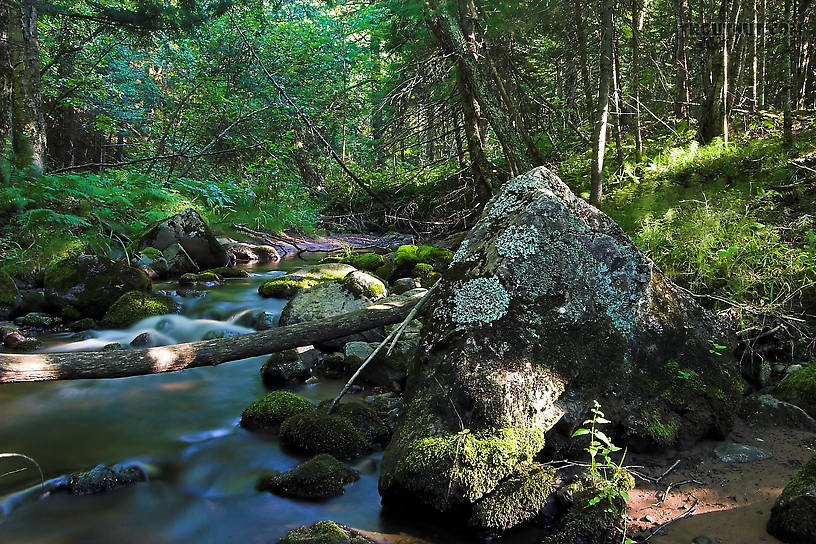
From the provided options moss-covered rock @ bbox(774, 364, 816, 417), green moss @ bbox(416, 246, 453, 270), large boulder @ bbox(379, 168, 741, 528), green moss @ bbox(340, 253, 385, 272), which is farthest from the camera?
green moss @ bbox(340, 253, 385, 272)

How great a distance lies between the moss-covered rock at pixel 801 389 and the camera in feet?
12.0

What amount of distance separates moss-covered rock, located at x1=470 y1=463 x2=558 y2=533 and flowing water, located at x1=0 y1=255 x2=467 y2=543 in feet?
0.66

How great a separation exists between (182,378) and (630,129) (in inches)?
409

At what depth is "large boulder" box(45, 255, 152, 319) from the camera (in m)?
7.76

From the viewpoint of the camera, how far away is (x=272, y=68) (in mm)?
18906

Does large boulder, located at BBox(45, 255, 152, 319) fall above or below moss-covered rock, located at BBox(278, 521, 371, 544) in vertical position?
above

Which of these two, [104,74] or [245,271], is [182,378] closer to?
[245,271]

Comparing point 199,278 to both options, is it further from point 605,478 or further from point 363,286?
point 605,478

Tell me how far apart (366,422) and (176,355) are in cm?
147

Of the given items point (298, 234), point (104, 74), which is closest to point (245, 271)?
point (298, 234)

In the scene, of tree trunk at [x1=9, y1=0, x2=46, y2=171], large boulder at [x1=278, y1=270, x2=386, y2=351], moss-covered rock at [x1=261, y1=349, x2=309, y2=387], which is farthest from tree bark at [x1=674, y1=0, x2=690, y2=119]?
tree trunk at [x1=9, y1=0, x2=46, y2=171]

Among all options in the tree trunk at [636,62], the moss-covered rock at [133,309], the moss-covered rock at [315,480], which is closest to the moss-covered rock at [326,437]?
the moss-covered rock at [315,480]

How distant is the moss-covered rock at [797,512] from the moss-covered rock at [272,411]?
319 cm

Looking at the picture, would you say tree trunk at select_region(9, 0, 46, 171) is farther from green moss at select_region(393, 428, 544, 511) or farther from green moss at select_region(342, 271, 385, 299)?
green moss at select_region(393, 428, 544, 511)
